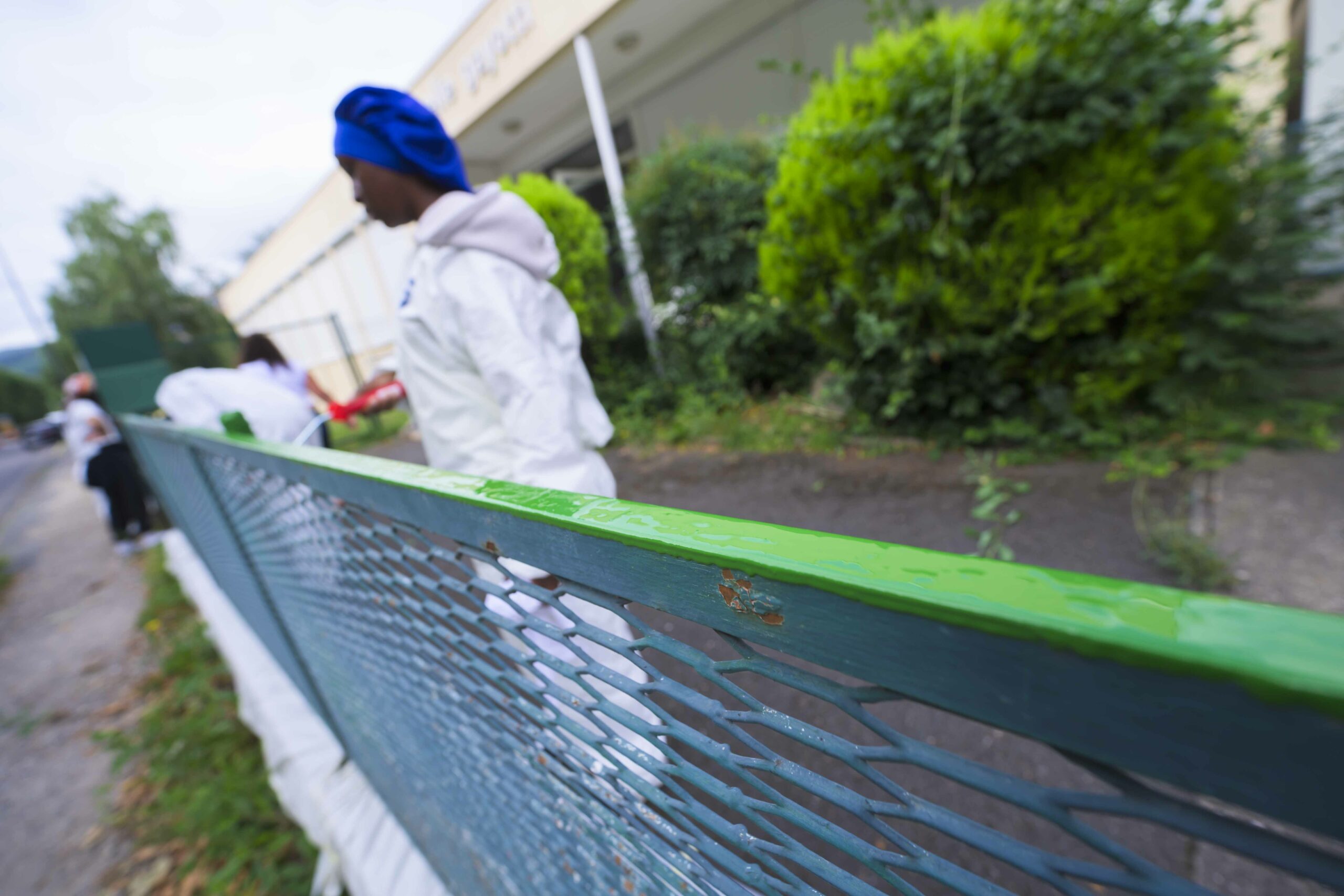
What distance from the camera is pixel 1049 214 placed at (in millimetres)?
3018

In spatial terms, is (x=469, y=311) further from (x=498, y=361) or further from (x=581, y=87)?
(x=581, y=87)

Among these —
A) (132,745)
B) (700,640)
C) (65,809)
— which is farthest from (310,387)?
Result: (700,640)

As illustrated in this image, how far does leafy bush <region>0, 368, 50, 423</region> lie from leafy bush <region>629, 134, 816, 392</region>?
52897 millimetres

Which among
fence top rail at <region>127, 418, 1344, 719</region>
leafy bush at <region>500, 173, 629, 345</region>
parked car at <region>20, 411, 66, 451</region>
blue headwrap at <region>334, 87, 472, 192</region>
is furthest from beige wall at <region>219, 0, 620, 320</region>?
parked car at <region>20, 411, 66, 451</region>

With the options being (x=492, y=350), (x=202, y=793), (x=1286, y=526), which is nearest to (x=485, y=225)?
(x=492, y=350)

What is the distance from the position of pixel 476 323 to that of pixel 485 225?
30 cm

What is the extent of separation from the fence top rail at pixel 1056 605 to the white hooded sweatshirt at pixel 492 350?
1.04 metres

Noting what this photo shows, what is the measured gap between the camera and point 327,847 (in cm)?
210

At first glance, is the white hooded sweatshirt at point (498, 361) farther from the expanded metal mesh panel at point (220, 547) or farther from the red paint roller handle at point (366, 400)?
the expanded metal mesh panel at point (220, 547)

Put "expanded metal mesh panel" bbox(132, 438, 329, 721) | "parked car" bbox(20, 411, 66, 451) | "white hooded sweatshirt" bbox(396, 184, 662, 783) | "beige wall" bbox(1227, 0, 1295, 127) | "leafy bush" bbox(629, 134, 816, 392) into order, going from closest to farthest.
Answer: "white hooded sweatshirt" bbox(396, 184, 662, 783), "expanded metal mesh panel" bbox(132, 438, 329, 721), "beige wall" bbox(1227, 0, 1295, 127), "leafy bush" bbox(629, 134, 816, 392), "parked car" bbox(20, 411, 66, 451)

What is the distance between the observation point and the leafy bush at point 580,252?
5.70 meters

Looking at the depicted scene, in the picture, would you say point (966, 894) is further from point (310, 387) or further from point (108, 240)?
point (108, 240)

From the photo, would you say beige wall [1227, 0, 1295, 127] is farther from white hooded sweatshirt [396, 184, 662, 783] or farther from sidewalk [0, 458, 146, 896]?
sidewalk [0, 458, 146, 896]

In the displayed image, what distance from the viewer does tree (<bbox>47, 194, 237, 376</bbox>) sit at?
27703 mm
